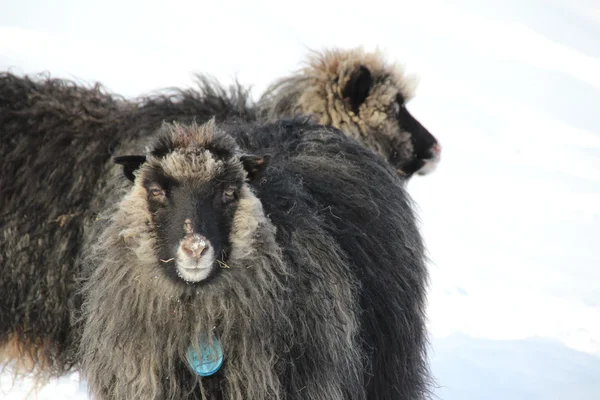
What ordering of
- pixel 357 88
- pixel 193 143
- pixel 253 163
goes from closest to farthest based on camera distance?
pixel 193 143
pixel 253 163
pixel 357 88

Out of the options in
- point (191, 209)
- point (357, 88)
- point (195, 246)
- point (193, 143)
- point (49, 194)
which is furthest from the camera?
point (357, 88)

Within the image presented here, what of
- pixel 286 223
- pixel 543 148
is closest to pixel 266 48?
pixel 543 148

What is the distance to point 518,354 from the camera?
777 cm

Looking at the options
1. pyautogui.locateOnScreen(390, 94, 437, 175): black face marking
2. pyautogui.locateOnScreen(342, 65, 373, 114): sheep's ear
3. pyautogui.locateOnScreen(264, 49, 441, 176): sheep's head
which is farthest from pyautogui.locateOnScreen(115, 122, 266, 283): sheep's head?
pyautogui.locateOnScreen(390, 94, 437, 175): black face marking

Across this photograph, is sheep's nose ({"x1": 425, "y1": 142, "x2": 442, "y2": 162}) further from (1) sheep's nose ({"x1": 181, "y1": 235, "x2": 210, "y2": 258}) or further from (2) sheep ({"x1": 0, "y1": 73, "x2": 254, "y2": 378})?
(1) sheep's nose ({"x1": 181, "y1": 235, "x2": 210, "y2": 258})

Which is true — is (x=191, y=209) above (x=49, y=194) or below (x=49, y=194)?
above

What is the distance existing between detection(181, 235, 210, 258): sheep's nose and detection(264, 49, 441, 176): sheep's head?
272cm

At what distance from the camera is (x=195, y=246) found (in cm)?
324

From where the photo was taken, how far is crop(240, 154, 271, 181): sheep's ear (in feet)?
11.7

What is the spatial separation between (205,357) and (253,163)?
0.88m

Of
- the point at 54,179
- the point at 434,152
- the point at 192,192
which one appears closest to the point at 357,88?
the point at 434,152

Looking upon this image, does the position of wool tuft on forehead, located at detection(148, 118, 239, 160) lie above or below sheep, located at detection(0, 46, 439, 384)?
above

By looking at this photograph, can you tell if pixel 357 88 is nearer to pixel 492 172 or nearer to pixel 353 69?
pixel 353 69

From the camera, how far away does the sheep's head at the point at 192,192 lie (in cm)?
334
